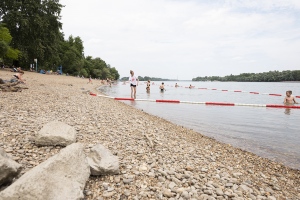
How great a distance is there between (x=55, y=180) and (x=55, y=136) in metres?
1.76

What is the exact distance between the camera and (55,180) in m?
2.70

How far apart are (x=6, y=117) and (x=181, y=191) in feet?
17.6

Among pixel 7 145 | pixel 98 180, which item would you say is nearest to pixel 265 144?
pixel 98 180

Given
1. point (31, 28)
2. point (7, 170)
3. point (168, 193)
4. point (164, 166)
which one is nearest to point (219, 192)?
point (168, 193)

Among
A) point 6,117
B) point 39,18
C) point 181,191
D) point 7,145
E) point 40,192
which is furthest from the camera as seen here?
point 39,18

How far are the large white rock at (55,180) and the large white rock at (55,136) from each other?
1163 mm

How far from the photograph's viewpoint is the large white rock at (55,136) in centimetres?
419

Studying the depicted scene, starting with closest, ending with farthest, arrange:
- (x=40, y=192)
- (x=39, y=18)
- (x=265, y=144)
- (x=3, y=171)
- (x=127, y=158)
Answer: (x=40, y=192)
(x=3, y=171)
(x=127, y=158)
(x=265, y=144)
(x=39, y=18)

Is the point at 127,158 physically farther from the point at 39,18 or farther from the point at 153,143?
the point at 39,18

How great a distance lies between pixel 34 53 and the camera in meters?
36.6

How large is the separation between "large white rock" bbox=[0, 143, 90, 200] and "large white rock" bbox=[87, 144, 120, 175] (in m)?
0.27

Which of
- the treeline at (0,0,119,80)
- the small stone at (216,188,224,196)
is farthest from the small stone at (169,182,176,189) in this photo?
the treeline at (0,0,119,80)

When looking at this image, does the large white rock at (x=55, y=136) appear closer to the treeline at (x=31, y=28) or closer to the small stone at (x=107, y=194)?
the small stone at (x=107, y=194)

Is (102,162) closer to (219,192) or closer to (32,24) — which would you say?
(219,192)
